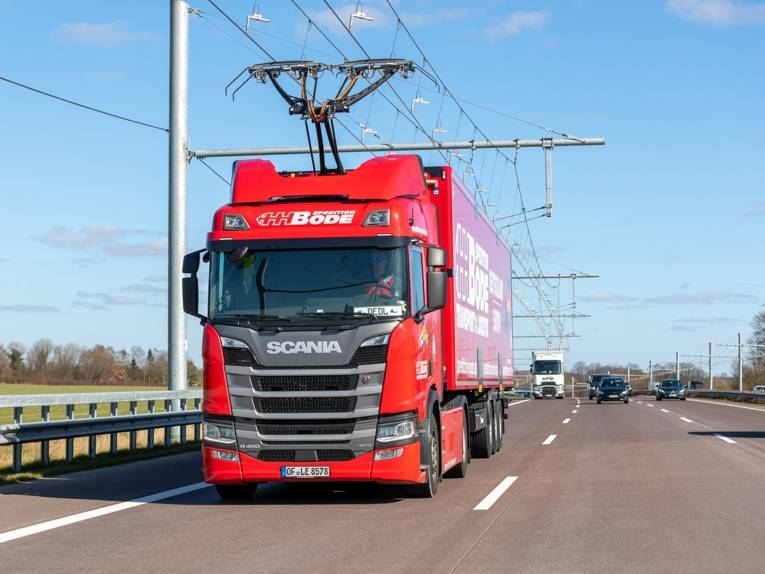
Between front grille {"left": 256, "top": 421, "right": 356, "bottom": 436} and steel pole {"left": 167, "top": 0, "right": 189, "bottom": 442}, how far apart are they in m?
11.0

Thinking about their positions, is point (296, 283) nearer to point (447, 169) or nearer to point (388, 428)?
point (388, 428)

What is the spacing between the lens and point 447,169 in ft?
46.9

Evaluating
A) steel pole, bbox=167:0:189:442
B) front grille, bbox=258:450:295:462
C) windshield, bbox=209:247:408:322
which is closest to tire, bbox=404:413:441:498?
front grille, bbox=258:450:295:462

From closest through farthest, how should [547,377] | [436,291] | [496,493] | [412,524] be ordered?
[412,524] < [436,291] < [496,493] < [547,377]

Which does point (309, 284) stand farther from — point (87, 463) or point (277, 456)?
point (87, 463)

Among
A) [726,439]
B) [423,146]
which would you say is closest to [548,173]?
[423,146]

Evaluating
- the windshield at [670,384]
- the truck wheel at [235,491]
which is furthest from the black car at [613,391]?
the truck wheel at [235,491]

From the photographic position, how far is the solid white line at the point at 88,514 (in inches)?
383

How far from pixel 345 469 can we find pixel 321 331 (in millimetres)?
1399

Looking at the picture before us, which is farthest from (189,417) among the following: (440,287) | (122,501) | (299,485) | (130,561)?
(130,561)

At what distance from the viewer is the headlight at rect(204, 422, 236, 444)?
11500 mm

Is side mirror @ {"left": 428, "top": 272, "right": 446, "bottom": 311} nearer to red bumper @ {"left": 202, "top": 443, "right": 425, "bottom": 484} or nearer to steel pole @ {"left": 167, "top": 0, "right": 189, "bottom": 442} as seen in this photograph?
red bumper @ {"left": 202, "top": 443, "right": 425, "bottom": 484}

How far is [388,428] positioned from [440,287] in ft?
5.17

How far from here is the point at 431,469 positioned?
40.0ft
